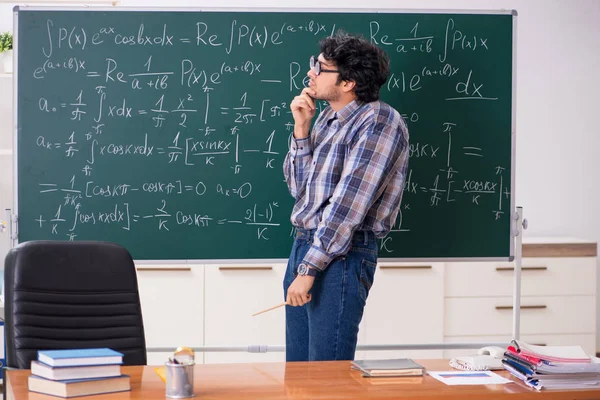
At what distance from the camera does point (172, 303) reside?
423 cm

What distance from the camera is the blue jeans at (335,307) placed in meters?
2.66

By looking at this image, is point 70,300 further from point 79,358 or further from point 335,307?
point 335,307

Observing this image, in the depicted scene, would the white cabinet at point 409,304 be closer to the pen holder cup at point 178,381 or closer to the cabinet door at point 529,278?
the cabinet door at point 529,278

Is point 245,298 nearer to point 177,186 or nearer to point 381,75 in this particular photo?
point 177,186

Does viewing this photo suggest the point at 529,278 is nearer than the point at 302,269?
No

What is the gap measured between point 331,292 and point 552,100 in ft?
9.58

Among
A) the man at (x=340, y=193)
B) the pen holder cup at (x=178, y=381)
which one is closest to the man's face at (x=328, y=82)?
the man at (x=340, y=193)

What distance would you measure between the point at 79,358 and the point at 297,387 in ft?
1.62

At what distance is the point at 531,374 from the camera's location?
1911mm

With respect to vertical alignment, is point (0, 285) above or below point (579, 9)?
below

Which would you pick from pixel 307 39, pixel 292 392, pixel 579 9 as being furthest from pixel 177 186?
pixel 579 9

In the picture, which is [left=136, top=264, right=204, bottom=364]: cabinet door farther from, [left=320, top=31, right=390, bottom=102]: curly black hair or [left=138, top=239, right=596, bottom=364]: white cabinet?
[left=320, top=31, right=390, bottom=102]: curly black hair

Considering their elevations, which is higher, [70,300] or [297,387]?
[70,300]

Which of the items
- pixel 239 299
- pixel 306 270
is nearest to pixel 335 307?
pixel 306 270
